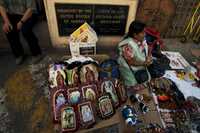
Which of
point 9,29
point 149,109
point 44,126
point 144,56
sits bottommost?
point 44,126

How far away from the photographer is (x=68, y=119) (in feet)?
7.91

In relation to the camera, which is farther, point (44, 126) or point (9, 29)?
point (9, 29)

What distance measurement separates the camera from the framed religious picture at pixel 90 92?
2691mm

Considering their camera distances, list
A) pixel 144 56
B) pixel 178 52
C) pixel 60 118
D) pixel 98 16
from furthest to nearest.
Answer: pixel 178 52 → pixel 98 16 → pixel 144 56 → pixel 60 118

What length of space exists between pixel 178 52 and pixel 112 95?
221 centimetres

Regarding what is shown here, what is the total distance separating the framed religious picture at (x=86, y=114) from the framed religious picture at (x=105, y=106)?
13cm

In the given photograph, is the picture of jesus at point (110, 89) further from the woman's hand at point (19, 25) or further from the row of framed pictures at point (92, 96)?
the woman's hand at point (19, 25)

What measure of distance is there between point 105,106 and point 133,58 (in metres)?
0.96

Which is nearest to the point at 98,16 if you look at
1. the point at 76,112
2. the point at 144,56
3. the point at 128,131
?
the point at 144,56

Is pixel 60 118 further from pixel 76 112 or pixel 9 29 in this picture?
pixel 9 29

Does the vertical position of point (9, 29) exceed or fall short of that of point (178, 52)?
it exceeds it

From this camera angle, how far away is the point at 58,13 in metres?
3.33

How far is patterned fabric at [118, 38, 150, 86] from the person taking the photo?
3.01m

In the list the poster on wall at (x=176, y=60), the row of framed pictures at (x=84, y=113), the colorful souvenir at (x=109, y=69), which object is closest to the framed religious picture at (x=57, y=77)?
the row of framed pictures at (x=84, y=113)
